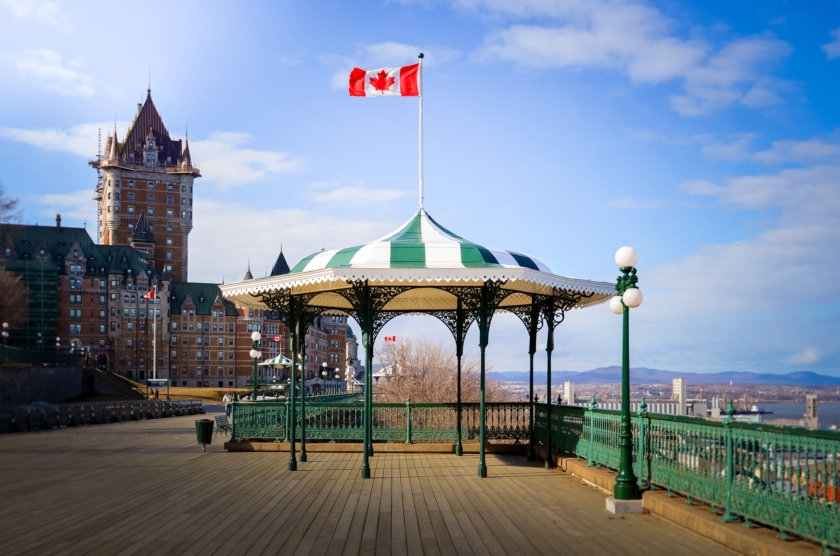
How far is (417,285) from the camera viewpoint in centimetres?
1595

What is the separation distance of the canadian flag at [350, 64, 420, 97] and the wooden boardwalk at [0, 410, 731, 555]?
8932 mm

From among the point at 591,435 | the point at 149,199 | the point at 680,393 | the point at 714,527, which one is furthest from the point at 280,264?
the point at 714,527

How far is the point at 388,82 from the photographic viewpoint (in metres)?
18.6

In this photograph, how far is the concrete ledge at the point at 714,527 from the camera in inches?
303

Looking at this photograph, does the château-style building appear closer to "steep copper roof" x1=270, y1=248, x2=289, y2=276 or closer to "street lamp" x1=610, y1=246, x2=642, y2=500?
"steep copper roof" x1=270, y1=248, x2=289, y2=276

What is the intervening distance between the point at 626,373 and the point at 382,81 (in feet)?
33.9

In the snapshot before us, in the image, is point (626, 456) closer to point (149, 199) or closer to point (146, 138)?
point (149, 199)

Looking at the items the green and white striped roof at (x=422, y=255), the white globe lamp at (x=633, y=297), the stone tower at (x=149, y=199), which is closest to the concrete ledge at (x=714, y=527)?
the white globe lamp at (x=633, y=297)

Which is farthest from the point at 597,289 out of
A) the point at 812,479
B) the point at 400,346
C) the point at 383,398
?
the point at 400,346

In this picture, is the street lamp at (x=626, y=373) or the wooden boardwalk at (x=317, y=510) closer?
the wooden boardwalk at (x=317, y=510)

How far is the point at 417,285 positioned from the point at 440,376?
102 feet

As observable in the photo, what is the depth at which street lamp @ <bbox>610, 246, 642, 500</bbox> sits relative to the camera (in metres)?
11.3

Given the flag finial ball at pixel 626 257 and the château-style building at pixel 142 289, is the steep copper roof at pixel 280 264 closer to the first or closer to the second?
the château-style building at pixel 142 289

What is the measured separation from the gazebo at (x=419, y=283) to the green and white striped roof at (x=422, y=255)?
0.07 feet
